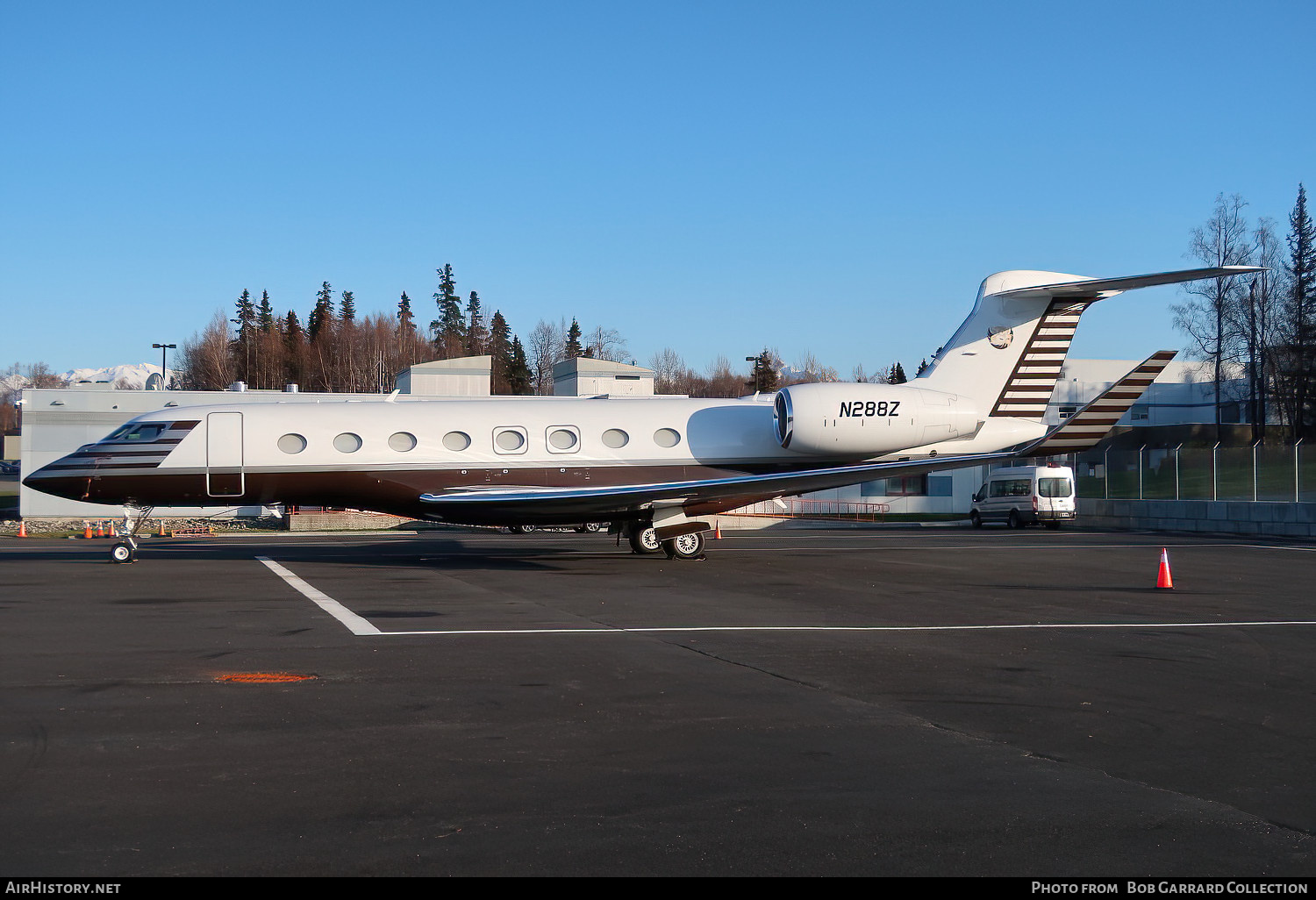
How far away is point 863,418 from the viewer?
21.1 metres

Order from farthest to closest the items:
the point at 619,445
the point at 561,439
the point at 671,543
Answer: the point at 671,543, the point at 619,445, the point at 561,439

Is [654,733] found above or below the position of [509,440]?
below

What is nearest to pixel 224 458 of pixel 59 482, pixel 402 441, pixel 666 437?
pixel 59 482

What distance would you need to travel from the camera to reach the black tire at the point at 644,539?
2223 centimetres

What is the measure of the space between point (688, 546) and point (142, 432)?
35.2ft

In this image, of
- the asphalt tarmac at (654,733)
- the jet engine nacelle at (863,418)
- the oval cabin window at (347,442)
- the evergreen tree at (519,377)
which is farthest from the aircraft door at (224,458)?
the evergreen tree at (519,377)

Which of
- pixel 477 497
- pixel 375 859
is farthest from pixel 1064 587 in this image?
pixel 375 859

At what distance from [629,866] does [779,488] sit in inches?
632

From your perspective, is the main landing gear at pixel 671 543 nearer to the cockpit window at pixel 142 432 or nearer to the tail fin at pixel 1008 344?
the tail fin at pixel 1008 344

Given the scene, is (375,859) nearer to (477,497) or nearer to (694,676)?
(694,676)

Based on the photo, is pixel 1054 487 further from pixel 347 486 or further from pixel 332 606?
pixel 332 606

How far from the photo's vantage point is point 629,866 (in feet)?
15.2

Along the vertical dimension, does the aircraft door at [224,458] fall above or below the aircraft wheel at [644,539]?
above

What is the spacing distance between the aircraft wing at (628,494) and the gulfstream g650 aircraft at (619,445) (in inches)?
1.7
